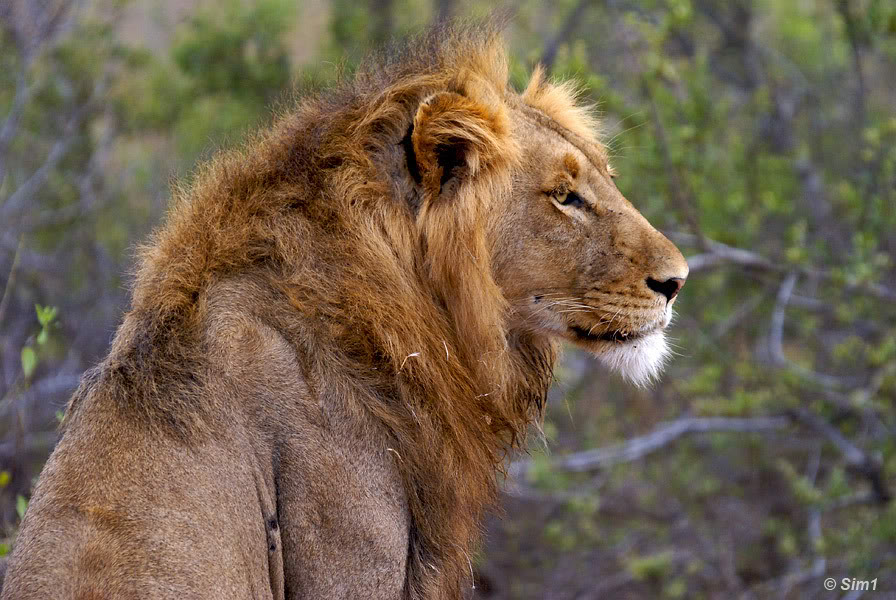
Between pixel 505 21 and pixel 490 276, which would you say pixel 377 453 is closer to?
pixel 490 276

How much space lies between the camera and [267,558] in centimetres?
221

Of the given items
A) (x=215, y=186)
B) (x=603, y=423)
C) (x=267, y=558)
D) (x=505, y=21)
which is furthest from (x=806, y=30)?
(x=267, y=558)

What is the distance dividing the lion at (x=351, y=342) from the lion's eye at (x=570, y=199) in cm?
1

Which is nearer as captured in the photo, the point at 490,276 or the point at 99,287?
the point at 490,276

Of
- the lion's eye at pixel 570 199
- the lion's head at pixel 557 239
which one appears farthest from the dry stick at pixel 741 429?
the lion's eye at pixel 570 199

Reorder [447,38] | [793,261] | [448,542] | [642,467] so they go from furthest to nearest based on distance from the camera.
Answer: [642,467], [793,261], [447,38], [448,542]

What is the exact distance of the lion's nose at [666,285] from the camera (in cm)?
280

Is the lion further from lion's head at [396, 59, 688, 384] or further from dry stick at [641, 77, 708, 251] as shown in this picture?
dry stick at [641, 77, 708, 251]

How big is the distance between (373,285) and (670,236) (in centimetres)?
329

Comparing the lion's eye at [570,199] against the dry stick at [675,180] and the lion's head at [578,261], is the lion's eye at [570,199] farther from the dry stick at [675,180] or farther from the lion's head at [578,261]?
the dry stick at [675,180]

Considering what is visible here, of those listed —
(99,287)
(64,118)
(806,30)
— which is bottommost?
(806,30)

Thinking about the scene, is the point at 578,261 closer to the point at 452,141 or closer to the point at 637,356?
the point at 637,356

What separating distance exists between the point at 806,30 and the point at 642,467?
4221mm

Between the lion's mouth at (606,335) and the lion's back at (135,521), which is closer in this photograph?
the lion's back at (135,521)
